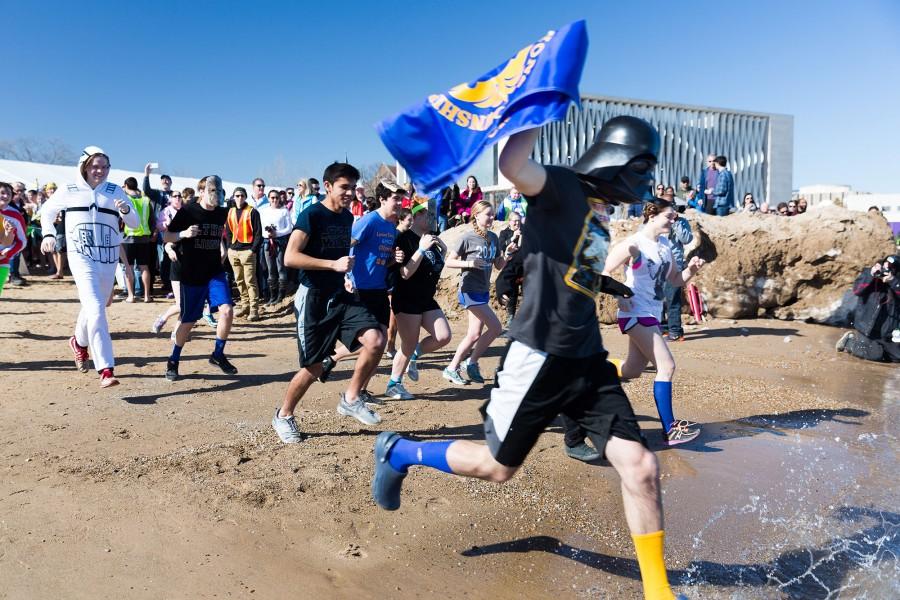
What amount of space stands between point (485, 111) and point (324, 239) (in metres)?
2.86

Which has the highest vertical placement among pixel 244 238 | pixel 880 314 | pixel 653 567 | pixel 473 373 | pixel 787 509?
pixel 244 238

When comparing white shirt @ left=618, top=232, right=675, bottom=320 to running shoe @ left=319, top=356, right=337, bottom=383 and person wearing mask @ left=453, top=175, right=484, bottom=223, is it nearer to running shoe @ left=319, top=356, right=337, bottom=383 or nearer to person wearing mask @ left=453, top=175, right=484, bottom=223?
running shoe @ left=319, top=356, right=337, bottom=383

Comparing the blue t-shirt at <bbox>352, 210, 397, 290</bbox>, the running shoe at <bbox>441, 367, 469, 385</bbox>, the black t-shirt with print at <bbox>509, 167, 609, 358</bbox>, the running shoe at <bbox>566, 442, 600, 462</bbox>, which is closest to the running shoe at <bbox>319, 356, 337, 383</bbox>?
the blue t-shirt at <bbox>352, 210, 397, 290</bbox>

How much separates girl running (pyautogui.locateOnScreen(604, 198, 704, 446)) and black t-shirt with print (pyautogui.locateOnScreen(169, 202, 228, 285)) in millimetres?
4279

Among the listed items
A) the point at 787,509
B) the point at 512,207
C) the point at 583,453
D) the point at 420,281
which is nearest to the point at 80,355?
→ the point at 420,281

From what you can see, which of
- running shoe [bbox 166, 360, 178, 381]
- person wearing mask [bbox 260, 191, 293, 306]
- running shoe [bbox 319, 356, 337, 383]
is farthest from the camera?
person wearing mask [bbox 260, 191, 293, 306]

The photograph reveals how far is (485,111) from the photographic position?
2.62 metres

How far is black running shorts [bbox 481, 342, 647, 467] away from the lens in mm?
2871

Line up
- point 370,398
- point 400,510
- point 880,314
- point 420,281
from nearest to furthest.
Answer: point 400,510 < point 370,398 < point 420,281 < point 880,314

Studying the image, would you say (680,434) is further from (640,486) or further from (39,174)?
(39,174)

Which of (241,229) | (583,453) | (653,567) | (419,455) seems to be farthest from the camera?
(241,229)

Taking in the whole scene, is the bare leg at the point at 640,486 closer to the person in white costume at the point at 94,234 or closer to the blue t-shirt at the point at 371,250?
the blue t-shirt at the point at 371,250

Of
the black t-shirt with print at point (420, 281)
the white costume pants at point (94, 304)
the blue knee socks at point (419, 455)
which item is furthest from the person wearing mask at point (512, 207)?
the blue knee socks at point (419, 455)

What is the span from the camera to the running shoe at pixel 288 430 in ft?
16.6
